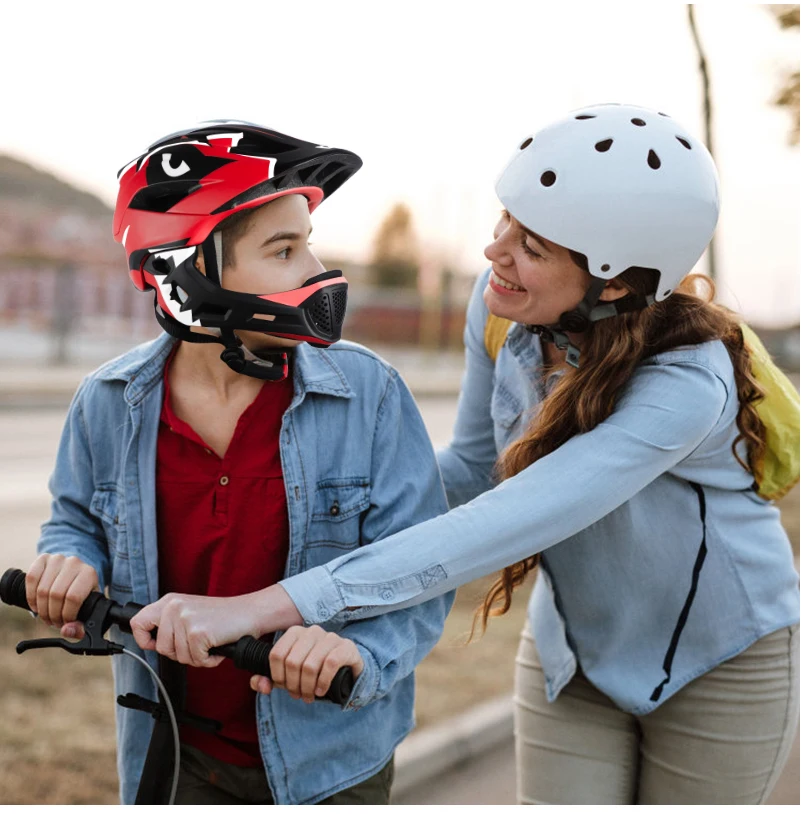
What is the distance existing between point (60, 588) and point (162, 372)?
564 mm

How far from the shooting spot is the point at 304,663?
193 cm

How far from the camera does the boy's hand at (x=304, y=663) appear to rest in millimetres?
1935

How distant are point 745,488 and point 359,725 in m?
1.22

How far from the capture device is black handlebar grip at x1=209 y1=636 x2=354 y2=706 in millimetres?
1949

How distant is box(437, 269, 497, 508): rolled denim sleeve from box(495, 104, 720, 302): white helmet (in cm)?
60

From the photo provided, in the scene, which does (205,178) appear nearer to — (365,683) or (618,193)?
(618,193)

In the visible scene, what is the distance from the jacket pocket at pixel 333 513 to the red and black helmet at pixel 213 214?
34 cm

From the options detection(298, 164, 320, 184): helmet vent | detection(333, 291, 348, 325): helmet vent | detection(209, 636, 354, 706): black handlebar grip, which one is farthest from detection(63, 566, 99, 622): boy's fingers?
detection(298, 164, 320, 184): helmet vent

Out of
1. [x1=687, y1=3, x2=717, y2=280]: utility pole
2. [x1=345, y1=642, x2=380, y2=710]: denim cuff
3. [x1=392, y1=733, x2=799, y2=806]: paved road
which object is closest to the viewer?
[x1=345, y1=642, x2=380, y2=710]: denim cuff

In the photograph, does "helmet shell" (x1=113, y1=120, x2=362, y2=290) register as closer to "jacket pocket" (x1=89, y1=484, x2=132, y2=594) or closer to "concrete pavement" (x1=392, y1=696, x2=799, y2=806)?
"jacket pocket" (x1=89, y1=484, x2=132, y2=594)

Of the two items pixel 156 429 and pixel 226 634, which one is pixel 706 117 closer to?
pixel 156 429

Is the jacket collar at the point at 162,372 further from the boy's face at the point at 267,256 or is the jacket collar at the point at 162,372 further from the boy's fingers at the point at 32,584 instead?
the boy's fingers at the point at 32,584

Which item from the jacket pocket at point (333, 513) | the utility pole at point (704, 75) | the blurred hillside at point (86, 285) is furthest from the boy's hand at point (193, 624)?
the blurred hillside at point (86, 285)

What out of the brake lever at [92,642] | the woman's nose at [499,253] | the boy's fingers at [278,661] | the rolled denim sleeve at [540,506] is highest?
the woman's nose at [499,253]
